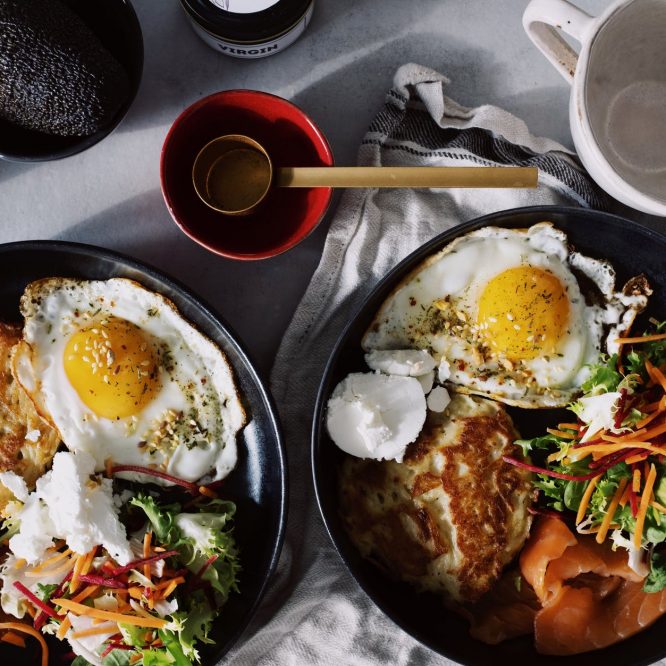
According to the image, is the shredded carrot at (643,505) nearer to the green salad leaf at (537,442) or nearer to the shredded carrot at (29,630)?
the green salad leaf at (537,442)

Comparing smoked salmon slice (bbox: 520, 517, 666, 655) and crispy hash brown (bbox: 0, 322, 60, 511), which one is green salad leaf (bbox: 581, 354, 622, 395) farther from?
crispy hash brown (bbox: 0, 322, 60, 511)

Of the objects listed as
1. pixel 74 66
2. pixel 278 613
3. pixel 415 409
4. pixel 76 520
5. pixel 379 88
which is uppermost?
pixel 74 66

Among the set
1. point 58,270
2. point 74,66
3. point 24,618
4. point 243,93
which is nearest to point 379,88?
point 243,93

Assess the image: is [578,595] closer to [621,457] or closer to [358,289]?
[621,457]

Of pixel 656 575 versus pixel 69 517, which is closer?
pixel 69 517

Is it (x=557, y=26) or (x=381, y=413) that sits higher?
(x=557, y=26)

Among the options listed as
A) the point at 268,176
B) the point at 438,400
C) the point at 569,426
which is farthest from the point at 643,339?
the point at 268,176

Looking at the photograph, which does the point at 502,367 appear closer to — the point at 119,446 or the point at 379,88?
the point at 379,88
